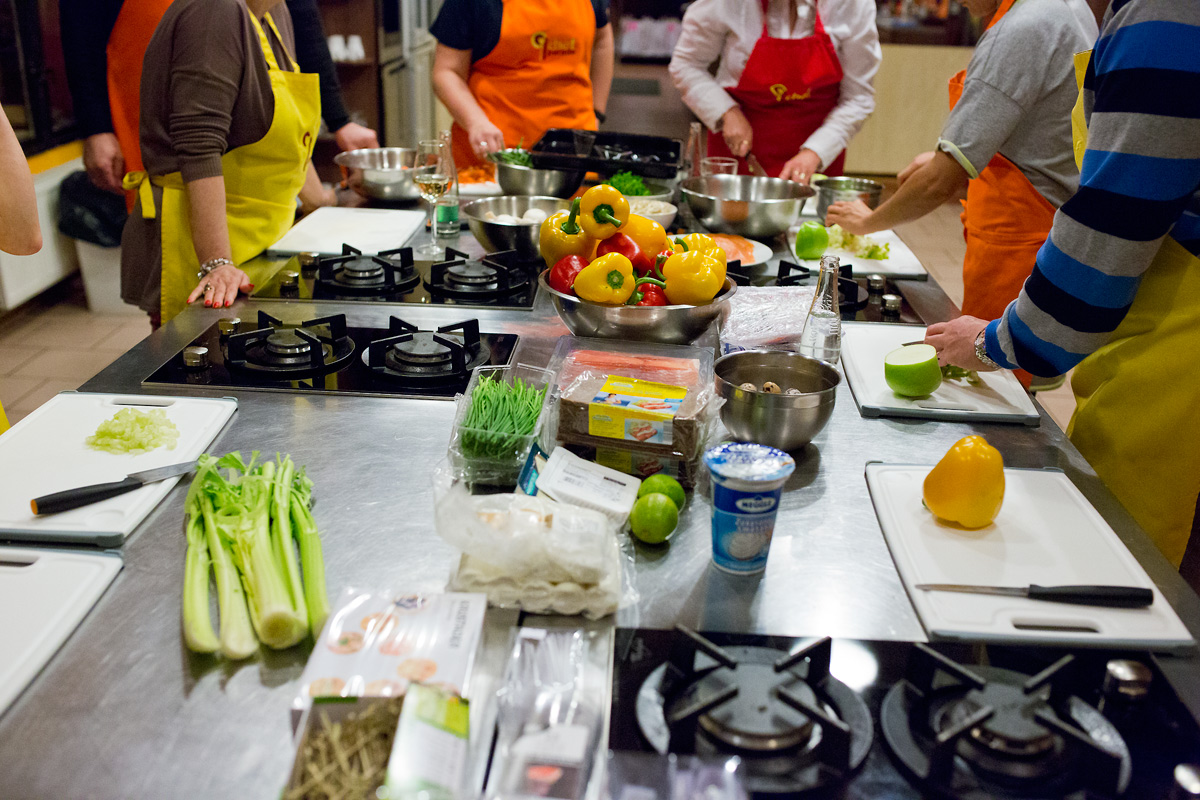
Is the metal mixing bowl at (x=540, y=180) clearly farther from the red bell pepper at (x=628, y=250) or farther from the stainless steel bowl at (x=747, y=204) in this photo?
the red bell pepper at (x=628, y=250)

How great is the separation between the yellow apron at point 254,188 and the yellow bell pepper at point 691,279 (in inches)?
41.5

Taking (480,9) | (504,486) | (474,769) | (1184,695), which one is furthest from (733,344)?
(480,9)

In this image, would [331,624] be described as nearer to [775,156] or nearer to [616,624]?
[616,624]

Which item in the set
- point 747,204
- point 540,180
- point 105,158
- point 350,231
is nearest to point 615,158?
point 540,180

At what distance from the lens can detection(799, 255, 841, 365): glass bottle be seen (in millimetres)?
1551

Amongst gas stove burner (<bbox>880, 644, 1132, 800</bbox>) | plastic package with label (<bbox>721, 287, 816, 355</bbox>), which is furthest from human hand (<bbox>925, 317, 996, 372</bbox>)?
gas stove burner (<bbox>880, 644, 1132, 800</bbox>)

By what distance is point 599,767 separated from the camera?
0.80 m

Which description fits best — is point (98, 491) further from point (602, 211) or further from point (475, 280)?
point (475, 280)

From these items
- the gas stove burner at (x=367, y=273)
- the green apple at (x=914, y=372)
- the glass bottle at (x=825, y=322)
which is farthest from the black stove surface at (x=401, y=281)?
the green apple at (x=914, y=372)

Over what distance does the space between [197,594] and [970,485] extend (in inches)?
36.2

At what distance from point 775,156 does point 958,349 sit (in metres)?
2.01

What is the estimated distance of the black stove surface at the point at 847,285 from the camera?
6.44 feet

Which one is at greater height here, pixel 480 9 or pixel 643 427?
pixel 480 9

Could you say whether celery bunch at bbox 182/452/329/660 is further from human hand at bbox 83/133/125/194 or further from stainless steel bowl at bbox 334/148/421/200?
human hand at bbox 83/133/125/194
